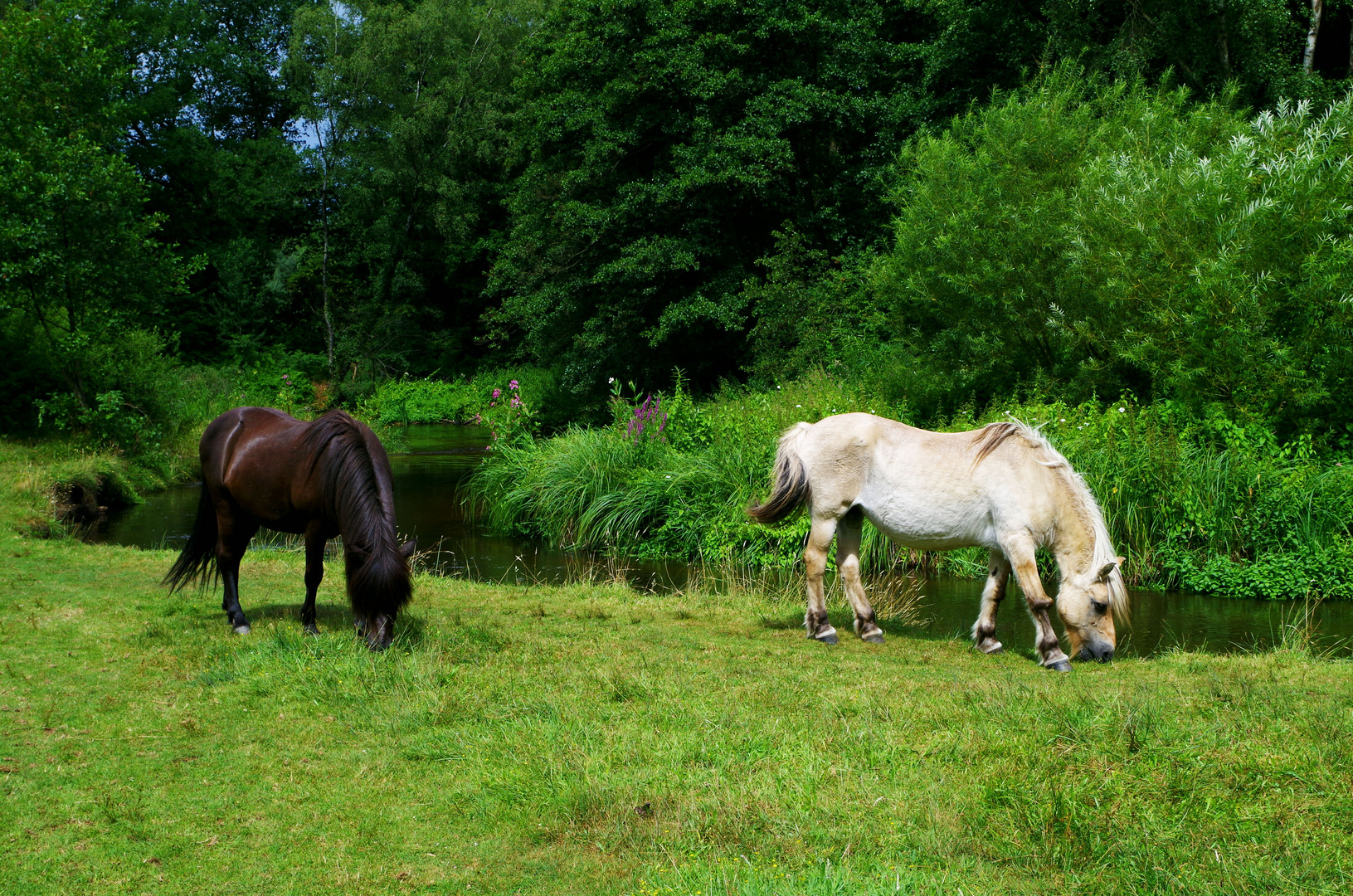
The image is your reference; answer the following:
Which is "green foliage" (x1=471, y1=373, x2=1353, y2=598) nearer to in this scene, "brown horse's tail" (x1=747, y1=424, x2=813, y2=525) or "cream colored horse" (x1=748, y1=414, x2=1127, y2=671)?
"cream colored horse" (x1=748, y1=414, x2=1127, y2=671)

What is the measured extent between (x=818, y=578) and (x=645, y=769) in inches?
148

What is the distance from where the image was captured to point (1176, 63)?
2006 centimetres

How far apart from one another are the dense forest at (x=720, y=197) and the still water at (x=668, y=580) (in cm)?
316

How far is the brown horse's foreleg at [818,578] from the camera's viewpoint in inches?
324

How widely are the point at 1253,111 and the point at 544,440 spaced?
1549cm

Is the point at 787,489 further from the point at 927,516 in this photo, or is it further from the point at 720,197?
the point at 720,197

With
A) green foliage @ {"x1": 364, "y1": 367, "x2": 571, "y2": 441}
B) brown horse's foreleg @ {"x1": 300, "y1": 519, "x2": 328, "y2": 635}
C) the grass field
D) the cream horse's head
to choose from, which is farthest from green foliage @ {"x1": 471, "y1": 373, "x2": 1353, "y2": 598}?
green foliage @ {"x1": 364, "y1": 367, "x2": 571, "y2": 441}

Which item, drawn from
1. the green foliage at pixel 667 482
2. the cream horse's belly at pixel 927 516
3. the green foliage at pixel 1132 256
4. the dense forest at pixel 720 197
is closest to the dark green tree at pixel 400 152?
the dense forest at pixel 720 197

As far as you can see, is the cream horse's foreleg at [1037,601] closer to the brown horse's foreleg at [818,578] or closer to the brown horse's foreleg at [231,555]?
the brown horse's foreleg at [818,578]

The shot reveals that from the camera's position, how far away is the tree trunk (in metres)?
19.2

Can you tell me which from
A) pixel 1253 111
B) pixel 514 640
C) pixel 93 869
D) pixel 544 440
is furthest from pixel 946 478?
pixel 1253 111

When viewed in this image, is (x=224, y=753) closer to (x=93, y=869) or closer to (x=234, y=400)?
(x=93, y=869)

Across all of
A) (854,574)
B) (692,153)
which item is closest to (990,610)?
(854,574)

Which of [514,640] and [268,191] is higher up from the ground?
[268,191]
